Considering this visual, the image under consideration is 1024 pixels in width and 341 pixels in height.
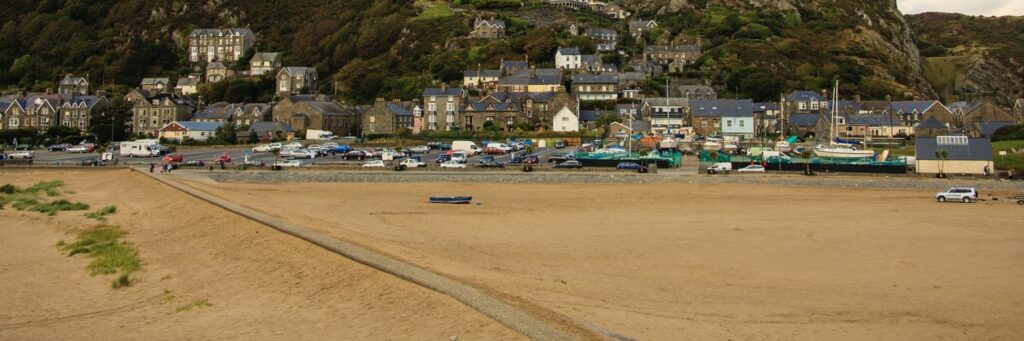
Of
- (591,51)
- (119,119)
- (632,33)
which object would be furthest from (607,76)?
(119,119)

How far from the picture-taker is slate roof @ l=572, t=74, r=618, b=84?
79.8 meters

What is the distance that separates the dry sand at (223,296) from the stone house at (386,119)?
5105cm

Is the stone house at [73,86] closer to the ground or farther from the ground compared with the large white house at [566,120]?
farther from the ground

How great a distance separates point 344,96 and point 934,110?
60.9 meters

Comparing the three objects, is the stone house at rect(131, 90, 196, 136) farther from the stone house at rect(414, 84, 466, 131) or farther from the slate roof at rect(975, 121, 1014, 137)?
the slate roof at rect(975, 121, 1014, 137)

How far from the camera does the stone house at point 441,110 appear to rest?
2867 inches

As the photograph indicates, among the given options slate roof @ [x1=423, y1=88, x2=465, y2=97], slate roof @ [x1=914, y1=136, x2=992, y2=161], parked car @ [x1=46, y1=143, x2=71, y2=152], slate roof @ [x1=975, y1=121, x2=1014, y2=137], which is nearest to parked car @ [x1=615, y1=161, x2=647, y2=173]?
slate roof @ [x1=914, y1=136, x2=992, y2=161]

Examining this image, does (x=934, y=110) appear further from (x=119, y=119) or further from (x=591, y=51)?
(x=119, y=119)

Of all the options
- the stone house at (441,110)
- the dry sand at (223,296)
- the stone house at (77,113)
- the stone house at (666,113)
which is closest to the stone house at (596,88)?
the stone house at (666,113)

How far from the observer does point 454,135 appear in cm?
6619

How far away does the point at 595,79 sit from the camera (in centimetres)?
8031

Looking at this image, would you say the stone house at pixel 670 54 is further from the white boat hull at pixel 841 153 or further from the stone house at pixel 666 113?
the white boat hull at pixel 841 153

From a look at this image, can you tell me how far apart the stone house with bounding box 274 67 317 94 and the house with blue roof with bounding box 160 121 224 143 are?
2314cm

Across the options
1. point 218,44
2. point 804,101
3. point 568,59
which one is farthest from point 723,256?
point 218,44
